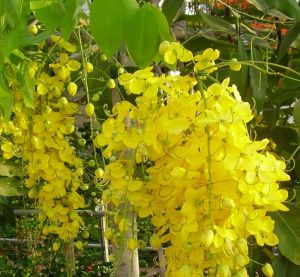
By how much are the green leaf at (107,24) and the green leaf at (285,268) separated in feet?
1.99

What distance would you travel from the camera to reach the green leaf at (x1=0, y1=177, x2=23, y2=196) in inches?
63.9

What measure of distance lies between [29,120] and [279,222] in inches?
19.2

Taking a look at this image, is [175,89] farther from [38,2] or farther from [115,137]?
[38,2]

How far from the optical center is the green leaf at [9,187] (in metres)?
1.62

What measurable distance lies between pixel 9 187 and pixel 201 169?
38.7 inches

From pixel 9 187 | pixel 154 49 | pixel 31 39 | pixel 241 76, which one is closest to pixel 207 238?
pixel 154 49

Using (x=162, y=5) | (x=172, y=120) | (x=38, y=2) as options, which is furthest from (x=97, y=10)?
(x=162, y=5)

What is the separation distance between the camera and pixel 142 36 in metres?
0.88

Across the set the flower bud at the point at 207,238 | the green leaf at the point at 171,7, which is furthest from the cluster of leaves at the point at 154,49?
the flower bud at the point at 207,238

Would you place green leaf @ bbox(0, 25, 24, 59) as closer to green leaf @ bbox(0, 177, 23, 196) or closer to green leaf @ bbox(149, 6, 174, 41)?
green leaf @ bbox(149, 6, 174, 41)

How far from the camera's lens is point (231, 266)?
0.73 metres

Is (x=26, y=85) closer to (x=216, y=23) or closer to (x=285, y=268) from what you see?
(x=216, y=23)

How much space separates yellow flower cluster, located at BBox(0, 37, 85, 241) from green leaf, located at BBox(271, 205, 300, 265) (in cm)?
37

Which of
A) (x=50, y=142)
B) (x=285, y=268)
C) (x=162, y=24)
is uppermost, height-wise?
(x=162, y=24)
